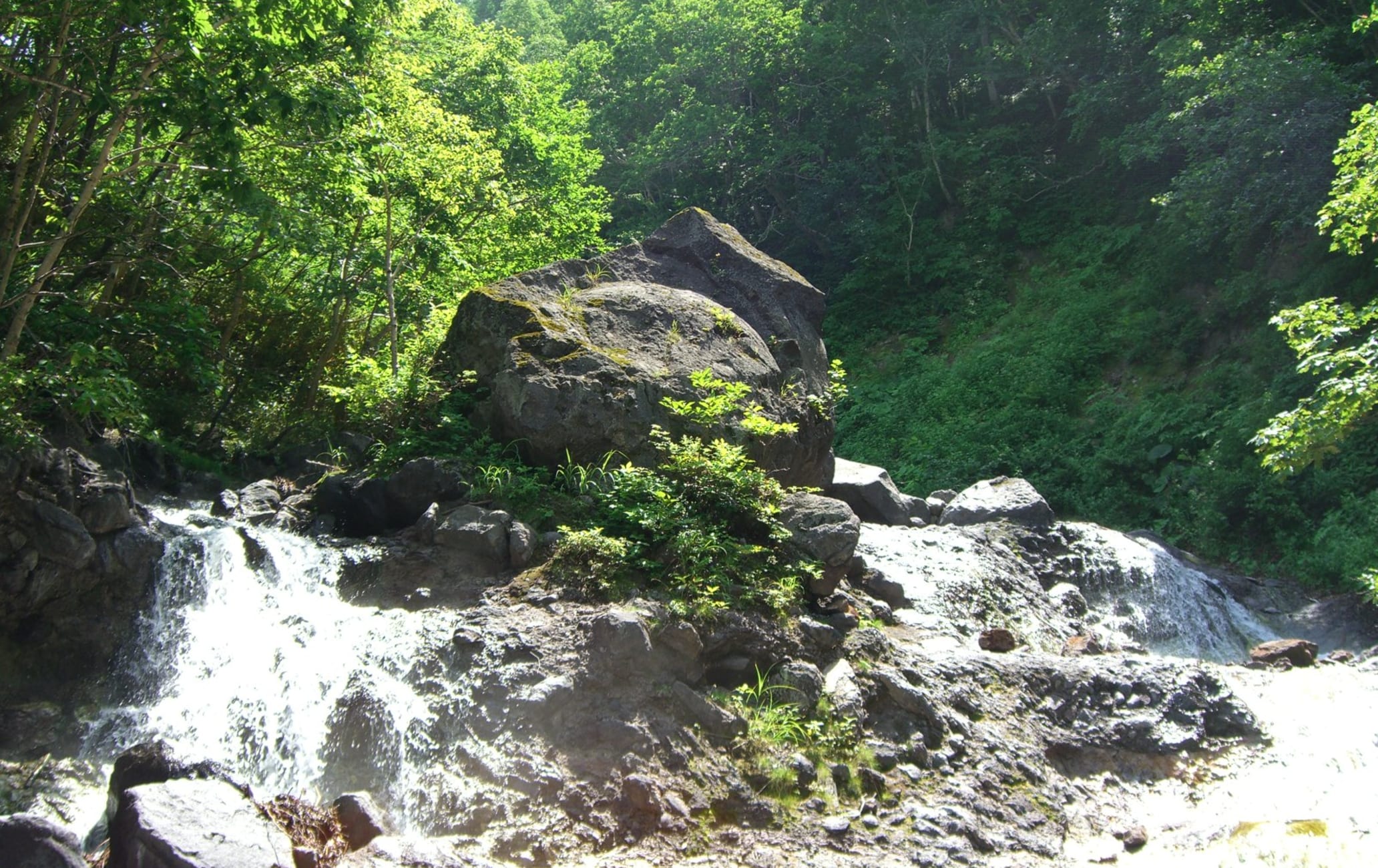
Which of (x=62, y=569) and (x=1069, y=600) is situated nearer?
(x=62, y=569)

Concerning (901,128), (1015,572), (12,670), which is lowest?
(12,670)

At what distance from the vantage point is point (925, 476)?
843 inches

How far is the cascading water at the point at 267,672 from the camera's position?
7.28 m

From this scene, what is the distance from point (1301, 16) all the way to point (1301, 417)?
15.1 meters

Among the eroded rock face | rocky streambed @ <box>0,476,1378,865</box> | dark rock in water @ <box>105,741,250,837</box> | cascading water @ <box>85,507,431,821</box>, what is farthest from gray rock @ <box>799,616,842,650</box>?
the eroded rock face

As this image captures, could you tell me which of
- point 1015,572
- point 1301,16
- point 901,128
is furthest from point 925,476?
point 901,128

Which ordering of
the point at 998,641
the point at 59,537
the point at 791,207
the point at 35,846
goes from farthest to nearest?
the point at 791,207
the point at 998,641
the point at 59,537
the point at 35,846

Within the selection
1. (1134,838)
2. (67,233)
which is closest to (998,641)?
(1134,838)

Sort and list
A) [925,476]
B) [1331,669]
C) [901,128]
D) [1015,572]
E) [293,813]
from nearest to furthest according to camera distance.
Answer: [293,813] → [1331,669] → [1015,572] → [925,476] → [901,128]

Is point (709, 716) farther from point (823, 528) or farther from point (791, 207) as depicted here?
point (791, 207)

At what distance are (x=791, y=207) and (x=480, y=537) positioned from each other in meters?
24.4

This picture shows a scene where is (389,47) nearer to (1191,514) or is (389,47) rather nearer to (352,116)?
(352,116)

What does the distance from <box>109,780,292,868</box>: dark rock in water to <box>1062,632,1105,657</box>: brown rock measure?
25.6 feet

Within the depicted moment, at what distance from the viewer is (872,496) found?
47.9 feet
